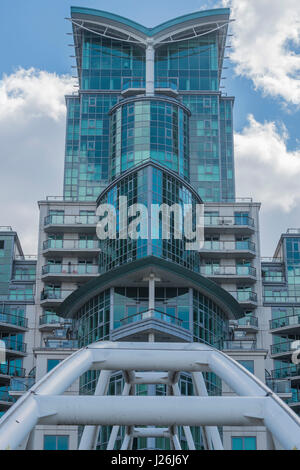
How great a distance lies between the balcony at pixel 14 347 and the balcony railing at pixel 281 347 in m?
22.8

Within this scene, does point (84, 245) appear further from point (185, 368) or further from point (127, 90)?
point (185, 368)

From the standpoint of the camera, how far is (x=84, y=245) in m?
72.6

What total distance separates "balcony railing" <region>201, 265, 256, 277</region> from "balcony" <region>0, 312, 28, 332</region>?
57.7 feet

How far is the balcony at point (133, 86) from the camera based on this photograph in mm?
89394

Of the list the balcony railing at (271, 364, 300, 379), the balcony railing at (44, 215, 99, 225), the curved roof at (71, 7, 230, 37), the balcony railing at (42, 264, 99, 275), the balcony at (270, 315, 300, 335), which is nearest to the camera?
the balcony railing at (271, 364, 300, 379)

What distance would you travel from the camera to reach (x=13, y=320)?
69250mm

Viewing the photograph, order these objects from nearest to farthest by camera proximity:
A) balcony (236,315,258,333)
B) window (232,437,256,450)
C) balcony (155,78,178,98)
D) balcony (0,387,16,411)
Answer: window (232,437,256,450) < balcony (0,387,16,411) < balcony (236,315,258,333) < balcony (155,78,178,98)

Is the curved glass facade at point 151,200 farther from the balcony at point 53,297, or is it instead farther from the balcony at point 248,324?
the balcony at point 248,324

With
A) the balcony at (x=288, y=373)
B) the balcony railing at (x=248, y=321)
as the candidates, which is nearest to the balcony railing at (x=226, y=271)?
the balcony railing at (x=248, y=321)

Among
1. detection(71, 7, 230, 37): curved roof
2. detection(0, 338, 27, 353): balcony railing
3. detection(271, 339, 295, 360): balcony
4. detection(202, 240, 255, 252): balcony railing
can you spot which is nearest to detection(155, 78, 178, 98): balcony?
detection(71, 7, 230, 37): curved roof

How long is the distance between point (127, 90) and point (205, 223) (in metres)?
23.4

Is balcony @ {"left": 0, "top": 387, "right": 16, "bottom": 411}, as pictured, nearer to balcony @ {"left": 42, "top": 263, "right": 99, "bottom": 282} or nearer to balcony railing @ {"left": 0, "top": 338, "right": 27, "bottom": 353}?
balcony railing @ {"left": 0, "top": 338, "right": 27, "bottom": 353}

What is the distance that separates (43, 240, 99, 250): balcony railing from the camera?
72438 mm

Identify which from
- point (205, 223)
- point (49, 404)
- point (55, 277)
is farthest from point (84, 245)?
point (49, 404)
